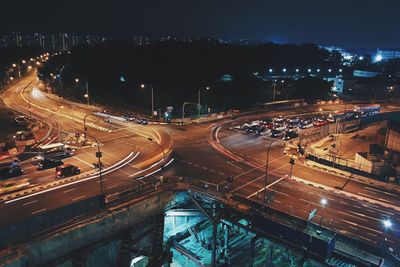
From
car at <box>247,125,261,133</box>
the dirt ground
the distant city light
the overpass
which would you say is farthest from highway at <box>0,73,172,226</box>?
the dirt ground

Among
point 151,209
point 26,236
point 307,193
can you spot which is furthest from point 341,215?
point 26,236

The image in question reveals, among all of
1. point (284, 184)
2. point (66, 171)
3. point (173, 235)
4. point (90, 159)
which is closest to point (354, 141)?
point (284, 184)

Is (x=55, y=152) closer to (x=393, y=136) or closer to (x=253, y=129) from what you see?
(x=253, y=129)


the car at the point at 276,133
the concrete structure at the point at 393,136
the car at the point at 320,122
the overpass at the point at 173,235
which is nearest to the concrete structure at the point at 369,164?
the concrete structure at the point at 393,136

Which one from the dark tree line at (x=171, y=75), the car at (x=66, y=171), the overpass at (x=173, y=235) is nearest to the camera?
the overpass at (x=173, y=235)

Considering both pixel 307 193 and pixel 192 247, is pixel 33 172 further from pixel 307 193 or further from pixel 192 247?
pixel 307 193

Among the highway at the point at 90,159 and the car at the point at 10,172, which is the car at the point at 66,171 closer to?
the highway at the point at 90,159
